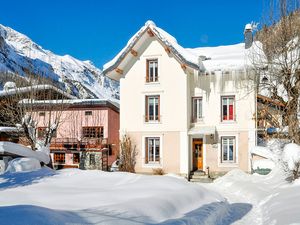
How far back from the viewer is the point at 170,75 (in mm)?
24438

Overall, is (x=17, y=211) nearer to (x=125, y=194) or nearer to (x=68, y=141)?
(x=125, y=194)

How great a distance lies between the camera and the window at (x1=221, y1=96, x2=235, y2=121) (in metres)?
24.1

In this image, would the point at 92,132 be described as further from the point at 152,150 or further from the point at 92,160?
the point at 152,150

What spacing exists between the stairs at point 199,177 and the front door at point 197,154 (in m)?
0.46

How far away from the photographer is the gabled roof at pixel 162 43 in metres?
23.7

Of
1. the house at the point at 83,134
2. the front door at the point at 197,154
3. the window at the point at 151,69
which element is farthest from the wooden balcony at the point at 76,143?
the front door at the point at 197,154

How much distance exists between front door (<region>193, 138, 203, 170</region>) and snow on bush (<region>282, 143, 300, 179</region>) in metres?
9.96

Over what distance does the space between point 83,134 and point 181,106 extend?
9430mm

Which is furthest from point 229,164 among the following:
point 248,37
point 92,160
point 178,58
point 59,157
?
point 59,157

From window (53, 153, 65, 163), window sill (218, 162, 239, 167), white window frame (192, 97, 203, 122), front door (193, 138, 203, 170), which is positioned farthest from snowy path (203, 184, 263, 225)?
window (53, 153, 65, 163)

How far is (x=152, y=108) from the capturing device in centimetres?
2489

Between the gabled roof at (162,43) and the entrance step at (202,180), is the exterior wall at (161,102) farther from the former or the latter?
the entrance step at (202,180)

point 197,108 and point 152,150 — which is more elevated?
point 197,108

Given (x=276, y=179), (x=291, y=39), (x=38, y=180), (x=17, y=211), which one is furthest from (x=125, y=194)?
(x=291, y=39)
